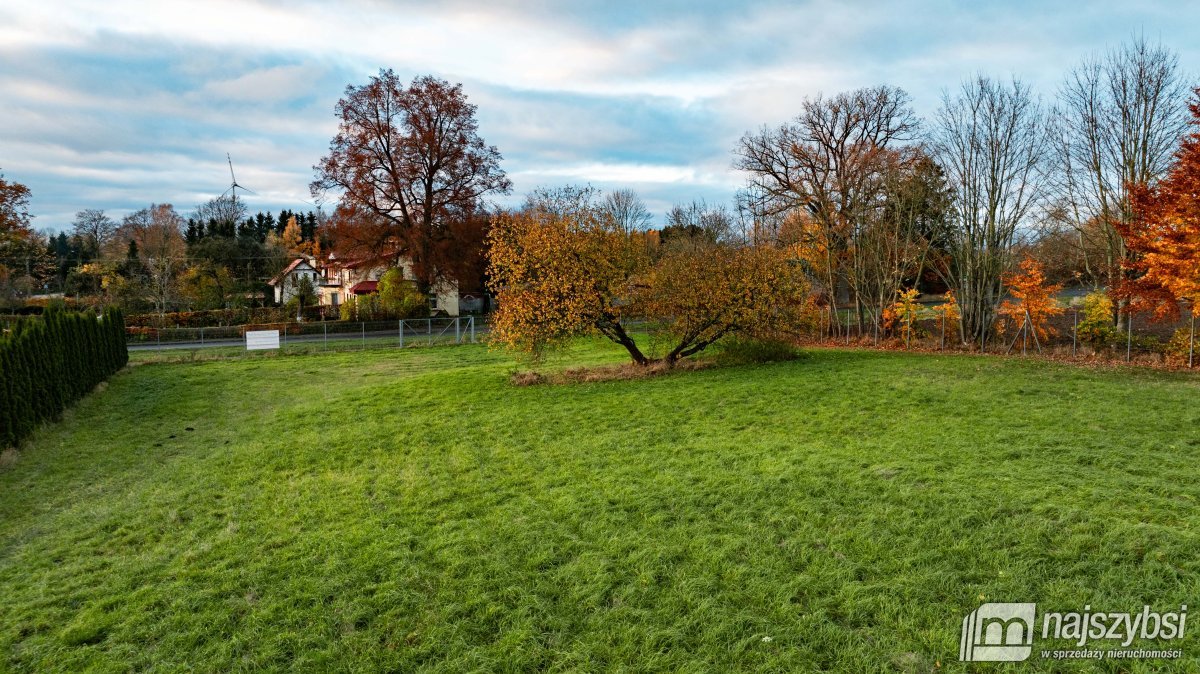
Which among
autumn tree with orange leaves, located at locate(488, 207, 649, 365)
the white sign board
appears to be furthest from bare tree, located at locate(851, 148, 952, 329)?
the white sign board

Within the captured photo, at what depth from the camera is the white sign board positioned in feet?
73.9

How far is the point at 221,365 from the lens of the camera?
19.2 m

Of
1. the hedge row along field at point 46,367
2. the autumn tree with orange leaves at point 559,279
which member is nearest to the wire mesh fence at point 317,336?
the hedge row along field at point 46,367

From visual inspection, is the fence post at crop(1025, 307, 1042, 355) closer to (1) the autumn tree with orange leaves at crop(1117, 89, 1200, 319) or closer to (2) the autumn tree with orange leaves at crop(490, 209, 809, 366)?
(1) the autumn tree with orange leaves at crop(1117, 89, 1200, 319)

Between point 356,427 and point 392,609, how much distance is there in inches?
254

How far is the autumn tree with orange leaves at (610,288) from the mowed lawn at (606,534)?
14.0ft

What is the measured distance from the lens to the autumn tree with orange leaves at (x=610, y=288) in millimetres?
13937

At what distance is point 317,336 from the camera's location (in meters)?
28.1

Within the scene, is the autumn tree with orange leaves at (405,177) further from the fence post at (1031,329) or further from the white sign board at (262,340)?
the fence post at (1031,329)

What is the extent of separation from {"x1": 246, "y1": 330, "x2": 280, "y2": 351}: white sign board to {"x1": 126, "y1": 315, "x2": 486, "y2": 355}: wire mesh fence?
0.53m

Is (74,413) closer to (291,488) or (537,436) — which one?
(291,488)

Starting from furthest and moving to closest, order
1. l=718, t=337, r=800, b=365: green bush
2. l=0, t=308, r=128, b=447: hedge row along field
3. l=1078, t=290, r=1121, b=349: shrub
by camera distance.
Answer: l=1078, t=290, r=1121, b=349: shrub
l=718, t=337, r=800, b=365: green bush
l=0, t=308, r=128, b=447: hedge row along field

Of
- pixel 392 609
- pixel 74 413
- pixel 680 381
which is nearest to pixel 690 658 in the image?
pixel 392 609

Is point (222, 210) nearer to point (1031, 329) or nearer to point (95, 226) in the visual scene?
point (95, 226)
